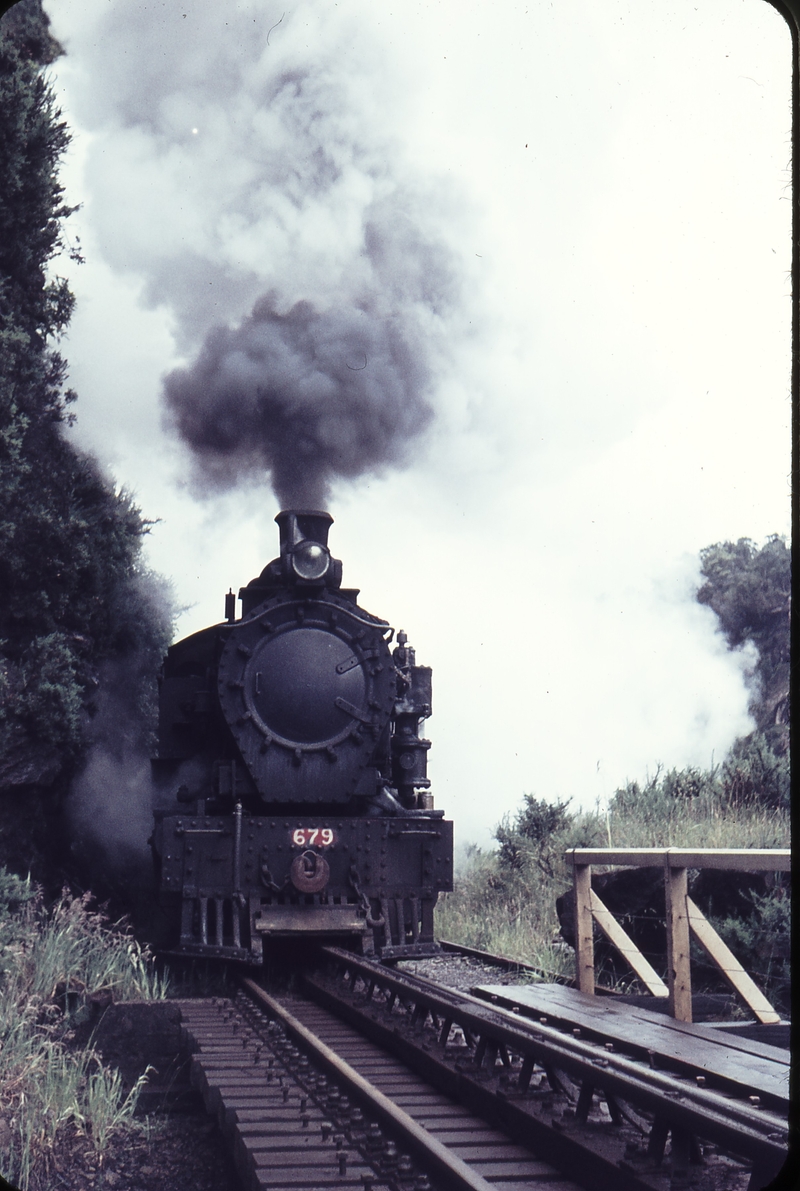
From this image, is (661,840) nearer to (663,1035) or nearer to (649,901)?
(649,901)

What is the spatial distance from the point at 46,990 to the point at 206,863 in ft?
4.86

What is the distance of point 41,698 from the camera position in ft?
28.8

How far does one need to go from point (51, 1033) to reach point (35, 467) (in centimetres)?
510

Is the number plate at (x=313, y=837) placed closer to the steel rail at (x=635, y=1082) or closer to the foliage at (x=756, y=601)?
the steel rail at (x=635, y=1082)

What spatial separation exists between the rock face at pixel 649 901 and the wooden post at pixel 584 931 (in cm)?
103

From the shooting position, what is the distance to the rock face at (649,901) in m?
6.84

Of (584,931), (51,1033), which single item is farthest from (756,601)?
(51,1033)

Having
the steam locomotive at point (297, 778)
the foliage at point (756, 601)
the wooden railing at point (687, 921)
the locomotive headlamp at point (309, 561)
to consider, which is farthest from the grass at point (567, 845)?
the locomotive headlamp at point (309, 561)

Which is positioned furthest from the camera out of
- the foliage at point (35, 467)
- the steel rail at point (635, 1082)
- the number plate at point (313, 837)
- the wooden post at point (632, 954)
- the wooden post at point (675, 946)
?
the foliage at point (35, 467)

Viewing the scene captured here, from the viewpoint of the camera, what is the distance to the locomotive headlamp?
25.8ft

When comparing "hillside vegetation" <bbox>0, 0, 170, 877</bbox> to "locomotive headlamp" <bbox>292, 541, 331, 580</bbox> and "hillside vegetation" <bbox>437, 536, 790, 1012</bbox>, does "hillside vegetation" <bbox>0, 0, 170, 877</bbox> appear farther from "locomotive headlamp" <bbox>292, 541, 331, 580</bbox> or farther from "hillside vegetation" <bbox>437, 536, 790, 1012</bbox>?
"hillside vegetation" <bbox>437, 536, 790, 1012</bbox>

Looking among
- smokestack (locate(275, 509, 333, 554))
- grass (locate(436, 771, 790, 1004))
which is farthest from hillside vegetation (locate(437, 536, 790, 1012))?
smokestack (locate(275, 509, 333, 554))

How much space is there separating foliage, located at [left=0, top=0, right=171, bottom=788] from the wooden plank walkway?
4.89 m

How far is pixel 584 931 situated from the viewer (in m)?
5.84
